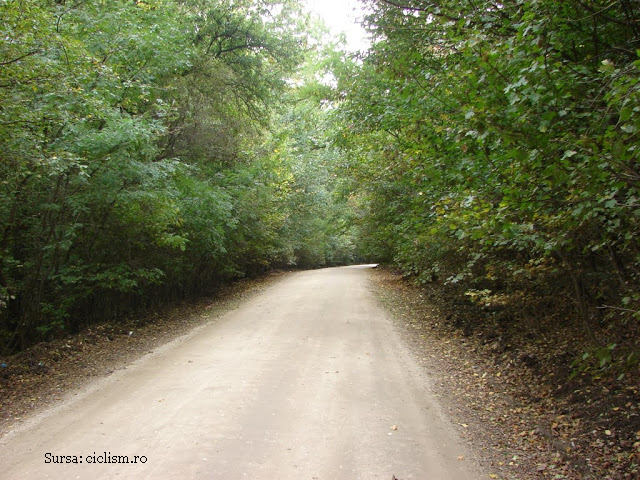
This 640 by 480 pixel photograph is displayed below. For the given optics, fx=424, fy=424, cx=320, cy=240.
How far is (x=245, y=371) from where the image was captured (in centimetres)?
677

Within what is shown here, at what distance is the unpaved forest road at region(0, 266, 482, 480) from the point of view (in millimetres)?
4031

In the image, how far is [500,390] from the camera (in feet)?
20.1

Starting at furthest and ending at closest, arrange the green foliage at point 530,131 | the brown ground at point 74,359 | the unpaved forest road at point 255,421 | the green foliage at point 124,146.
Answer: the green foliage at point 124,146 → the brown ground at point 74,359 → the unpaved forest road at point 255,421 → the green foliage at point 530,131

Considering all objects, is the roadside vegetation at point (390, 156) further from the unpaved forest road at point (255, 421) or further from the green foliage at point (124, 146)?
the unpaved forest road at point (255, 421)

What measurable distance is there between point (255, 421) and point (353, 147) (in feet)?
33.3

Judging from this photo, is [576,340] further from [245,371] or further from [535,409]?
[245,371]

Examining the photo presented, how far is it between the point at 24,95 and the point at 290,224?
64.7 feet

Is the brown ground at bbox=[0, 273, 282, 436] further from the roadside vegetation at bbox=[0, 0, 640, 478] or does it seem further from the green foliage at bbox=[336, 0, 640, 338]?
the green foliage at bbox=[336, 0, 640, 338]

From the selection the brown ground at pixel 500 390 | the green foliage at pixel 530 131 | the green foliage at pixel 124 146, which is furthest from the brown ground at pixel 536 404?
the green foliage at pixel 124 146

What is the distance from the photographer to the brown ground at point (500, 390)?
13.8 ft

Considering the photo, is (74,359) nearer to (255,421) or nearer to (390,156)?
(255,421)

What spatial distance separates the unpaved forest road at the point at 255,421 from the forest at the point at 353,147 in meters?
2.01

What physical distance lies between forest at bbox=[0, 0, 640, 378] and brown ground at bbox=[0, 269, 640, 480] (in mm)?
580

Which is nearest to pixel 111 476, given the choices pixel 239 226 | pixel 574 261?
pixel 574 261
